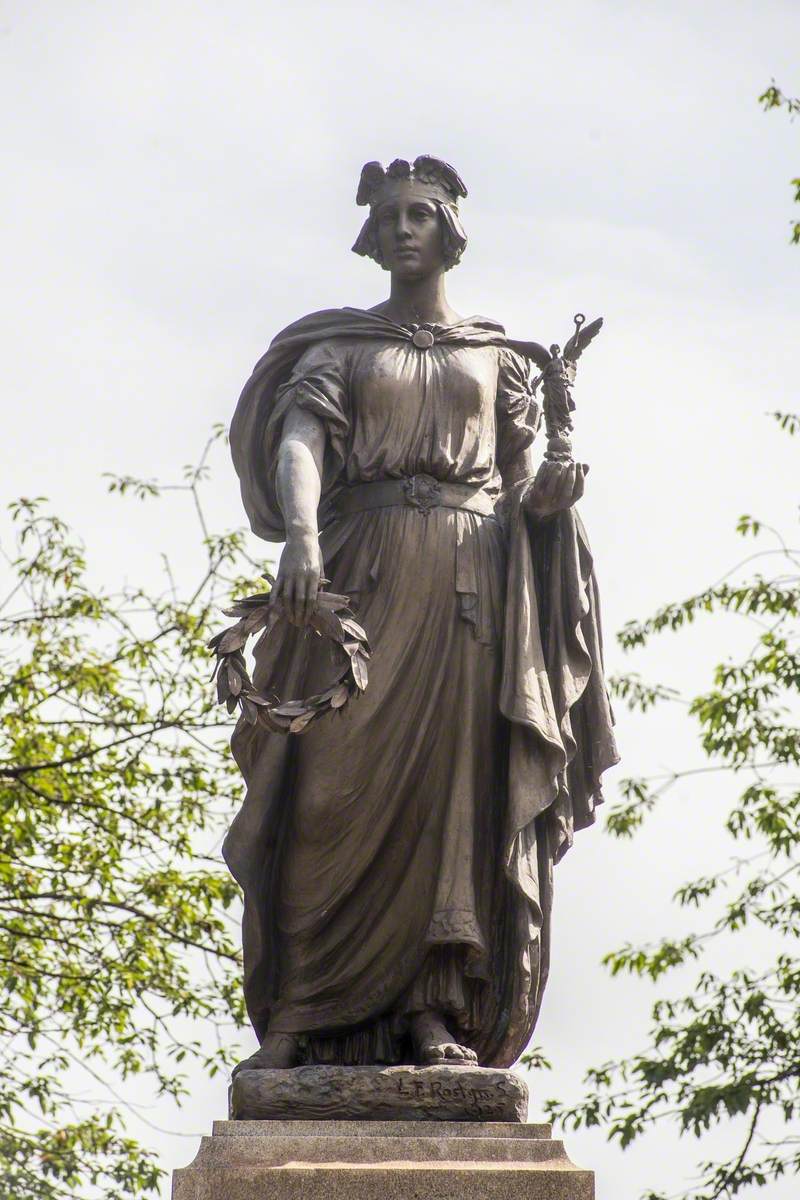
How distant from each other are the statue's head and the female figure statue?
0.31m

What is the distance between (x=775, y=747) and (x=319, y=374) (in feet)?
22.7

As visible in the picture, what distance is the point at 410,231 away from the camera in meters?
9.27

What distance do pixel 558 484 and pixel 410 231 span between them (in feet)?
3.84

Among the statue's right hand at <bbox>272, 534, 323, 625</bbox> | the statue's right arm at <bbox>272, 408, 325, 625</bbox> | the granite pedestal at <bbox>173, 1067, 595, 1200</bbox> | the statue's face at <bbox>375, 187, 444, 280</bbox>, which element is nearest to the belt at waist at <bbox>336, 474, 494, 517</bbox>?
the statue's right arm at <bbox>272, 408, 325, 625</bbox>

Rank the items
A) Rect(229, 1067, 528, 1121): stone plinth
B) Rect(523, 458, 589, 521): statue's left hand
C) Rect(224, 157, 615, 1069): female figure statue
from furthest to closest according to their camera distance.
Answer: Rect(523, 458, 589, 521): statue's left hand → Rect(224, 157, 615, 1069): female figure statue → Rect(229, 1067, 528, 1121): stone plinth

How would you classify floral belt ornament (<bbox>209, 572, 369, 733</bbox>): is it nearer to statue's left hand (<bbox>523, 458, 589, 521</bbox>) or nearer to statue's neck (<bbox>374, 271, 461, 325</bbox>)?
statue's left hand (<bbox>523, 458, 589, 521</bbox>)

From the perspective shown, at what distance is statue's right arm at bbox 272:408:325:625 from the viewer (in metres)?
8.40

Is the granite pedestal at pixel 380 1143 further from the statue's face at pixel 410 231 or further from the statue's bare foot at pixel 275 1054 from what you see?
the statue's face at pixel 410 231

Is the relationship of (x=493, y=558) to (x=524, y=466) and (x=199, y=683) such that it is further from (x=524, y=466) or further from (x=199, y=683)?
(x=199, y=683)

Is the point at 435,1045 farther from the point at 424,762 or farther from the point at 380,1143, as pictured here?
the point at 424,762

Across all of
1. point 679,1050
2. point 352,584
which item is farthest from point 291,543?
point 679,1050

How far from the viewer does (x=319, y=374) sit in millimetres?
9125

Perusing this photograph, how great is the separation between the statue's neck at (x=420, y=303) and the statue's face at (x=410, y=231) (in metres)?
0.08

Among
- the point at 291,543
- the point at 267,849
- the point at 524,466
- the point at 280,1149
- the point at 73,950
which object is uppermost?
the point at 73,950
